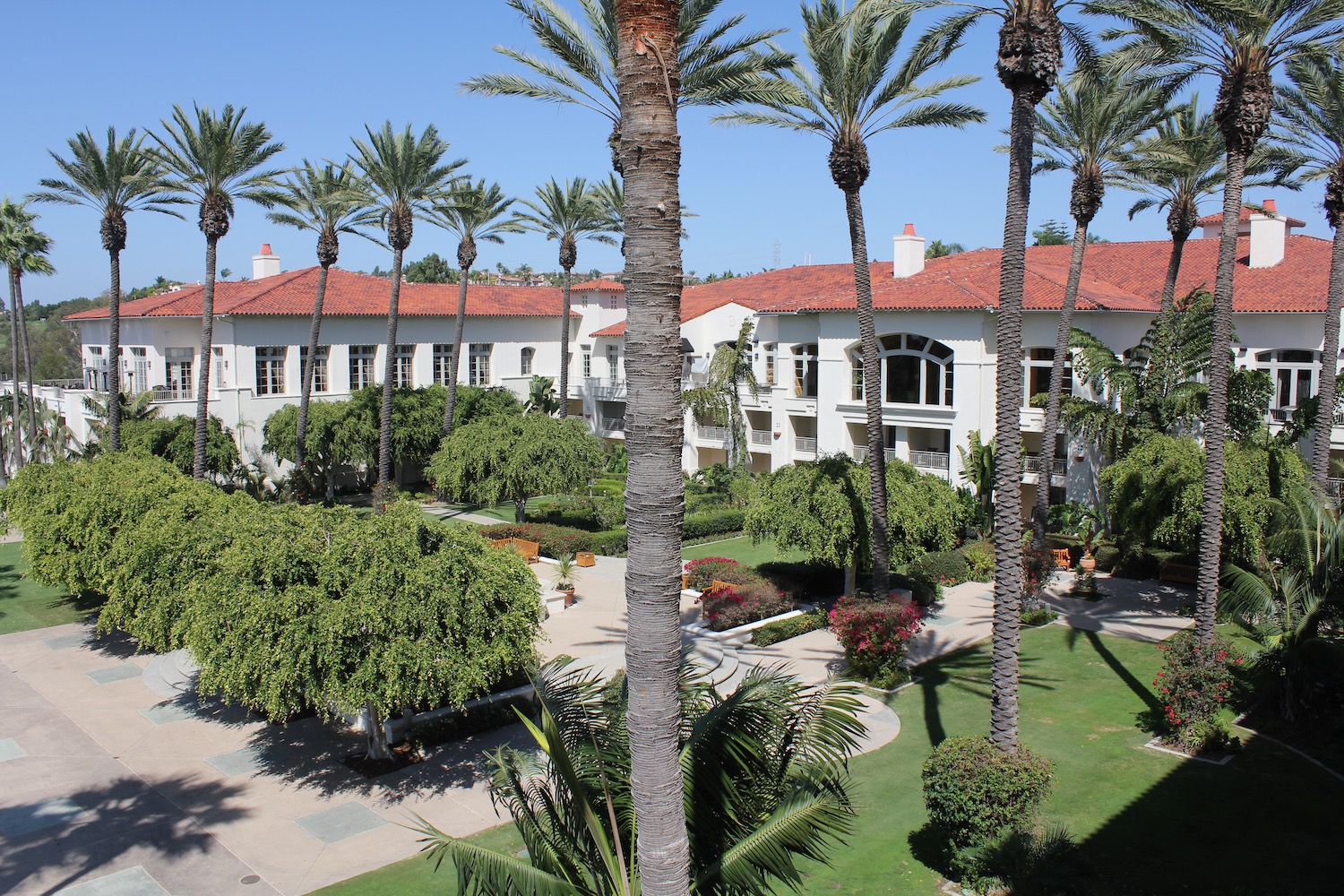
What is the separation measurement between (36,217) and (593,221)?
79.8 ft

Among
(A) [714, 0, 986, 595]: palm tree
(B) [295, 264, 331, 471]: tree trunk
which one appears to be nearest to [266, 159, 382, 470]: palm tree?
(B) [295, 264, 331, 471]: tree trunk

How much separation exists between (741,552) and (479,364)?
22211mm

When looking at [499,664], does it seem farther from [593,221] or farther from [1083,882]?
[593,221]

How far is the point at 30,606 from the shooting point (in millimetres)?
25859

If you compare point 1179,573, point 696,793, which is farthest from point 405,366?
point 696,793

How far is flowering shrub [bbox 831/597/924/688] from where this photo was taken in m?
18.9

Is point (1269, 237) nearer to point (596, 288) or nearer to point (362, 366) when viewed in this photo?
point (596, 288)

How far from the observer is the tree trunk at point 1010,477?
1227cm

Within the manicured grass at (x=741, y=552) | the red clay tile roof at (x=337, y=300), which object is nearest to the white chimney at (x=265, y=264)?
the red clay tile roof at (x=337, y=300)

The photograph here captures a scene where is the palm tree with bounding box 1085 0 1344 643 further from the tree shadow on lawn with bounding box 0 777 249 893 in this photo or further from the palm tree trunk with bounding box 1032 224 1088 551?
the tree shadow on lawn with bounding box 0 777 249 893

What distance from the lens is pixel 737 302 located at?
44062 mm

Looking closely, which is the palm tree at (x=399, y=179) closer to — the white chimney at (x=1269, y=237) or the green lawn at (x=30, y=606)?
the green lawn at (x=30, y=606)

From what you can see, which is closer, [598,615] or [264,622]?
[264,622]

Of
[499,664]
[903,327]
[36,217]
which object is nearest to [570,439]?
[903,327]
